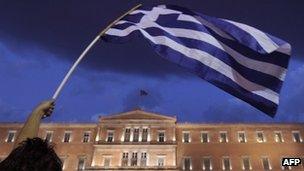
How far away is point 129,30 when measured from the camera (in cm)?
947

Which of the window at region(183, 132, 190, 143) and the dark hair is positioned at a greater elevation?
the window at region(183, 132, 190, 143)

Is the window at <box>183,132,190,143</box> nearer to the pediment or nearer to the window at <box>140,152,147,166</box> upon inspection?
the pediment

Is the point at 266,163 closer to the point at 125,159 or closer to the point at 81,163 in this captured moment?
the point at 125,159

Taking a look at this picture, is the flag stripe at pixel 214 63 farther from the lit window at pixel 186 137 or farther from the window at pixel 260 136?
the window at pixel 260 136

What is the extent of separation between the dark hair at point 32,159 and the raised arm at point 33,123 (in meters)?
0.86

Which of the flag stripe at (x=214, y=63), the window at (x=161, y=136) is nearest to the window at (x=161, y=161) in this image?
the window at (x=161, y=136)

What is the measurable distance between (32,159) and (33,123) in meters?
1.52

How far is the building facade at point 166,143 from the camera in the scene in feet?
149

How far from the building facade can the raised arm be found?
40312 mm

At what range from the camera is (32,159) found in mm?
2377

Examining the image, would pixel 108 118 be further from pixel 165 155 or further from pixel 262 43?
pixel 262 43

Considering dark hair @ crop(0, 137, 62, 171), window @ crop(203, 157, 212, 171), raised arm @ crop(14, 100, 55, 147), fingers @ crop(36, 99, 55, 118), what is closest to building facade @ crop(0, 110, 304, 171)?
window @ crop(203, 157, 212, 171)

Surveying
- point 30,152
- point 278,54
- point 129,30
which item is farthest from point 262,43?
point 30,152

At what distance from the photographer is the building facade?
149 ft
